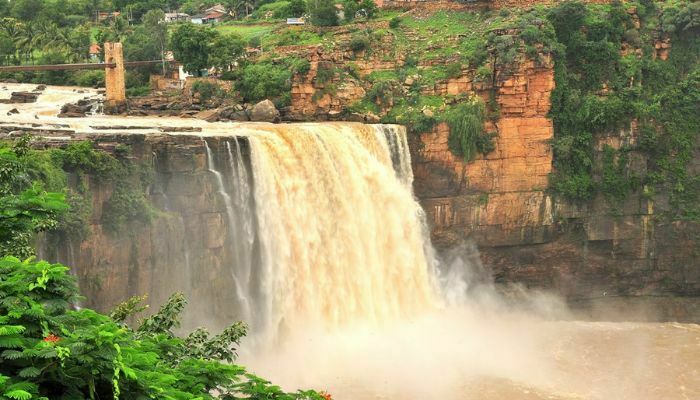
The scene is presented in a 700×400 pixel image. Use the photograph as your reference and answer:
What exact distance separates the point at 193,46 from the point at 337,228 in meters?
14.3

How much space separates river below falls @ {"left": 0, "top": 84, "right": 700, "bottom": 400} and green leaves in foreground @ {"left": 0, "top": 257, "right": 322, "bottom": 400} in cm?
1510

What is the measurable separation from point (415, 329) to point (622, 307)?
9.73 m

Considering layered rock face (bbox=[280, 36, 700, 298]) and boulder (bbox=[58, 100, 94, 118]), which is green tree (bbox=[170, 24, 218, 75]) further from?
layered rock face (bbox=[280, 36, 700, 298])

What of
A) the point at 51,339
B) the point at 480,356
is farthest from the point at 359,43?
the point at 51,339

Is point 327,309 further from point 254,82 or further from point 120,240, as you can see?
point 254,82

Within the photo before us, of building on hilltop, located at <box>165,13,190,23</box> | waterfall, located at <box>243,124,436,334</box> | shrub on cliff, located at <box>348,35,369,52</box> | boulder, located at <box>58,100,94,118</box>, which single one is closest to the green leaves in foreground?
waterfall, located at <box>243,124,436,334</box>

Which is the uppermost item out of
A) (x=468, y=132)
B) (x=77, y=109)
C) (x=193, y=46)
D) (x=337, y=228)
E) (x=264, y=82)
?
(x=193, y=46)

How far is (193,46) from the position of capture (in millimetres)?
41531

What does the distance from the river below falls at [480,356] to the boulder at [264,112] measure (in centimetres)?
217

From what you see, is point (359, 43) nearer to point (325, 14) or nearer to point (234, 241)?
point (325, 14)

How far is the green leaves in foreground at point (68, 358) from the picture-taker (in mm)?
9328

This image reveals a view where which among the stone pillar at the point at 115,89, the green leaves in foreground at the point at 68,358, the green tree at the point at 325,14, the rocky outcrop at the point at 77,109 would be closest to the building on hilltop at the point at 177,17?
the green tree at the point at 325,14

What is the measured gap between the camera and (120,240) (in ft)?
83.4

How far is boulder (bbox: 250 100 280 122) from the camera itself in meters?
36.5
